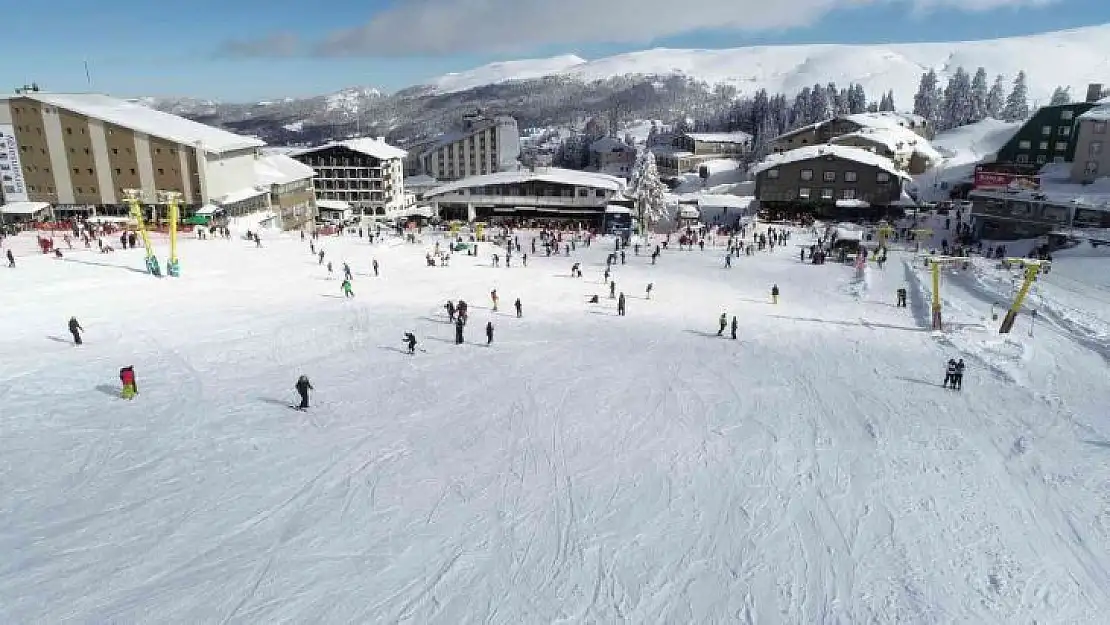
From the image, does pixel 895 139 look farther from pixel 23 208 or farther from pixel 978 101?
pixel 23 208

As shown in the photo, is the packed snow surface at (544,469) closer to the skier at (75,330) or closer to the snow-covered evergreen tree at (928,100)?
the skier at (75,330)

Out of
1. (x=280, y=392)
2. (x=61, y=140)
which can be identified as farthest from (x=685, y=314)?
(x=61, y=140)

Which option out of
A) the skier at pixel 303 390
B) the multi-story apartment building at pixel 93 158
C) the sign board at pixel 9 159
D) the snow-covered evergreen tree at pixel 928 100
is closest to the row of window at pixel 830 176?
the multi-story apartment building at pixel 93 158

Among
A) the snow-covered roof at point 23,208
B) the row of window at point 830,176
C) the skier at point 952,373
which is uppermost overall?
the row of window at point 830,176

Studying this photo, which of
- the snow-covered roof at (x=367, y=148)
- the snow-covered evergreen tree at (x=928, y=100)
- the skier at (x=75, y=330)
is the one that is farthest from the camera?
the snow-covered evergreen tree at (x=928, y=100)

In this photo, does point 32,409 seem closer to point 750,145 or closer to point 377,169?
point 377,169

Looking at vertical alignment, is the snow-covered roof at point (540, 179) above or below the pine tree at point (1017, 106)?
below
